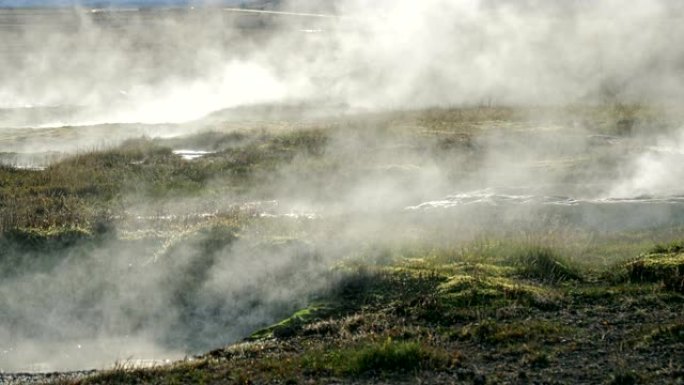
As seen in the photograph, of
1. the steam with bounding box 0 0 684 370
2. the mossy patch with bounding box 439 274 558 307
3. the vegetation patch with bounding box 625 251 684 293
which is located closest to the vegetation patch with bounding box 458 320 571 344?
the mossy patch with bounding box 439 274 558 307

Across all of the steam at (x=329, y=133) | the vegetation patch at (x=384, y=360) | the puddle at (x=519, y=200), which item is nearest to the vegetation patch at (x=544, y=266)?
the steam at (x=329, y=133)

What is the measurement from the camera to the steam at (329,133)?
1396 cm

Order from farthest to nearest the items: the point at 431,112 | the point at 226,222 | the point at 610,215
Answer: the point at 431,112 → the point at 610,215 → the point at 226,222

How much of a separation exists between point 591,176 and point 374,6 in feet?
87.0

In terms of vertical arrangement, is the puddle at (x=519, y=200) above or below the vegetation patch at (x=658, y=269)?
above

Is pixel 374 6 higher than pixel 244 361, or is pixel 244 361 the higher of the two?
pixel 374 6

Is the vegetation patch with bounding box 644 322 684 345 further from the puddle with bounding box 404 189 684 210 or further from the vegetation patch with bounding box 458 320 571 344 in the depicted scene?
the puddle with bounding box 404 189 684 210

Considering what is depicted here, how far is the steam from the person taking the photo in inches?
550

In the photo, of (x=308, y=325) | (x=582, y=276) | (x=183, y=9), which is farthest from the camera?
(x=183, y=9)

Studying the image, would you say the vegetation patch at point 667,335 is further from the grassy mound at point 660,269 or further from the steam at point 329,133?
the steam at point 329,133

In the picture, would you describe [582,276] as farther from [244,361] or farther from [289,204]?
[289,204]

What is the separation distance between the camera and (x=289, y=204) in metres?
20.0

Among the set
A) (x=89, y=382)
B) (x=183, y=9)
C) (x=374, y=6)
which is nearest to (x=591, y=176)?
(x=89, y=382)

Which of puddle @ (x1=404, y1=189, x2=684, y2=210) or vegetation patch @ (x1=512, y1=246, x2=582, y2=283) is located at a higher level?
puddle @ (x1=404, y1=189, x2=684, y2=210)
